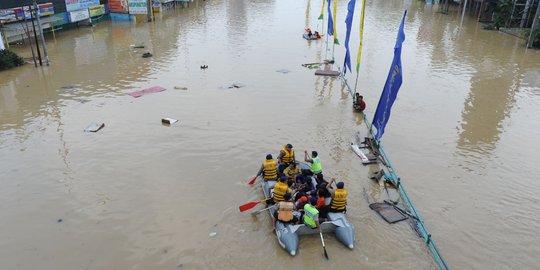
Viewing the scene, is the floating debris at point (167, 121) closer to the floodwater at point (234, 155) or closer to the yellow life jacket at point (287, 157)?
the floodwater at point (234, 155)

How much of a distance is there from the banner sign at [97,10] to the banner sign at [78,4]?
0.34 metres

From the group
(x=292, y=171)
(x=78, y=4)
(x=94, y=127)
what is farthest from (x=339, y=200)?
(x=78, y=4)

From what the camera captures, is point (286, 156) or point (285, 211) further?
point (286, 156)

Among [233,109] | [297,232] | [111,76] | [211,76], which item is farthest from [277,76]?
[297,232]

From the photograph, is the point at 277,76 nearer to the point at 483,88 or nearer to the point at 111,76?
the point at 111,76

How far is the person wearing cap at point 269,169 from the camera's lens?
11.4 meters

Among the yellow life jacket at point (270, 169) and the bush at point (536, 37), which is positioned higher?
the bush at point (536, 37)

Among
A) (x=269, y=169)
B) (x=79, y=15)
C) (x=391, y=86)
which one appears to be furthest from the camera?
(x=79, y=15)

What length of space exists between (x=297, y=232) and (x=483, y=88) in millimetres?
17237

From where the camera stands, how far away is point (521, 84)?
22.5 metres

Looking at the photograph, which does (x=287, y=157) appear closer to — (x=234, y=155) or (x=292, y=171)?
(x=292, y=171)

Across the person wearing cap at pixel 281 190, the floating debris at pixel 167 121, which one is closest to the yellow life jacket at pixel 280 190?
the person wearing cap at pixel 281 190

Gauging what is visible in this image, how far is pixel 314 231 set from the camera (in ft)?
32.0

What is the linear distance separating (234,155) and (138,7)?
111 ft
